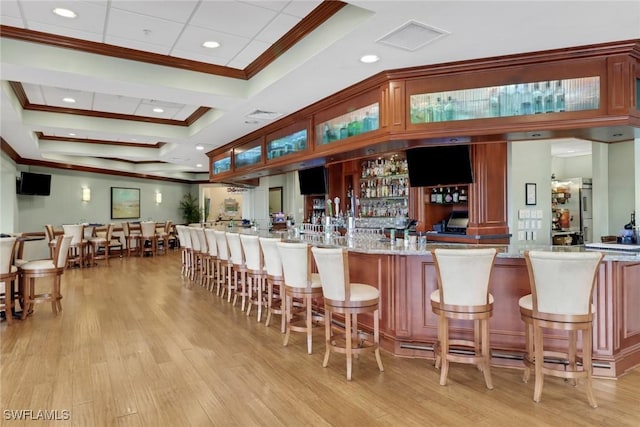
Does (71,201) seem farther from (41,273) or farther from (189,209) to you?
(41,273)

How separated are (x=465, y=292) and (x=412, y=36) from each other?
207 cm

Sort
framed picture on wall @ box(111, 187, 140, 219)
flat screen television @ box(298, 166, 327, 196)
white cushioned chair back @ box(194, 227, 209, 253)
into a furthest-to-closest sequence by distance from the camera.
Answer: framed picture on wall @ box(111, 187, 140, 219) < flat screen television @ box(298, 166, 327, 196) < white cushioned chair back @ box(194, 227, 209, 253)

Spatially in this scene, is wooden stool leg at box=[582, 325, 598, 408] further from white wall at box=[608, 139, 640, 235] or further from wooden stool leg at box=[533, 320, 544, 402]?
white wall at box=[608, 139, 640, 235]

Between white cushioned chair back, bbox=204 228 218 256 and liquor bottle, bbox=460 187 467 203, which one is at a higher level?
liquor bottle, bbox=460 187 467 203

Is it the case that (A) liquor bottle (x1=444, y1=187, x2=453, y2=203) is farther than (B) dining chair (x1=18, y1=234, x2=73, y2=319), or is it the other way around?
(A) liquor bottle (x1=444, y1=187, x2=453, y2=203)

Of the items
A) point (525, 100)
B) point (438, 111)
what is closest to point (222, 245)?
point (438, 111)

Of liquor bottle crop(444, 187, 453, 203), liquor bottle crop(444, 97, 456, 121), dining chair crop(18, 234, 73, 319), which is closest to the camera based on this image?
liquor bottle crop(444, 97, 456, 121)

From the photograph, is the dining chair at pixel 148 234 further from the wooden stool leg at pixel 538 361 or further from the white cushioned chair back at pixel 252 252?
the wooden stool leg at pixel 538 361

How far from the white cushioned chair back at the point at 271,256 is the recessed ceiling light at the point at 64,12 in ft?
9.02

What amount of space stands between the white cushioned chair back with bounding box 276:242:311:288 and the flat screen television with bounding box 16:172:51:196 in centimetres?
974

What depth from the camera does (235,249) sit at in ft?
18.1

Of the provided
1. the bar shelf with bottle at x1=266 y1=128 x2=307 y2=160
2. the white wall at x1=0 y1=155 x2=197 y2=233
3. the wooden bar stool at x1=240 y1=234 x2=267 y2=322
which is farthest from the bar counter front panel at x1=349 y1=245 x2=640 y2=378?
the white wall at x1=0 y1=155 x2=197 y2=233

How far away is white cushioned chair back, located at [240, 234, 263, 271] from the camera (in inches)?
190

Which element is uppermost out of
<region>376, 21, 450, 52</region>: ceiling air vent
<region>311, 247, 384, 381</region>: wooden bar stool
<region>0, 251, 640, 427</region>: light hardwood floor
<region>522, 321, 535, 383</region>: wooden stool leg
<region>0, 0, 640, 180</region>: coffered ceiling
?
<region>0, 0, 640, 180</region>: coffered ceiling
